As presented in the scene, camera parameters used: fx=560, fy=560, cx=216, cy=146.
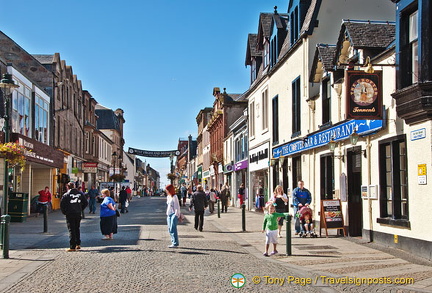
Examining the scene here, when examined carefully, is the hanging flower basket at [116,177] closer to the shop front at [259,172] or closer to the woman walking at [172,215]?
the shop front at [259,172]

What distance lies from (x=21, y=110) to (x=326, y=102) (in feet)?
54.2

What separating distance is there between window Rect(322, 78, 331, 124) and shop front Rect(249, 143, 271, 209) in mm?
10105

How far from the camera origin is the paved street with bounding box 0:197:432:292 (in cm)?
925

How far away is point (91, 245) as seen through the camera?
15547 mm

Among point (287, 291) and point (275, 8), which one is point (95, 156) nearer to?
point (275, 8)

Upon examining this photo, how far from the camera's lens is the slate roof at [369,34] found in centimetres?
1620

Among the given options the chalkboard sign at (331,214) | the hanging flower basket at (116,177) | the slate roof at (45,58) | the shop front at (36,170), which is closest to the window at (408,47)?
the chalkboard sign at (331,214)

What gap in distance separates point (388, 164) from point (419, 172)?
2440 mm

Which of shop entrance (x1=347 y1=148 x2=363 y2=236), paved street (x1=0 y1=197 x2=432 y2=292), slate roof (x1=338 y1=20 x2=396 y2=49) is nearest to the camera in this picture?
paved street (x1=0 y1=197 x2=432 y2=292)

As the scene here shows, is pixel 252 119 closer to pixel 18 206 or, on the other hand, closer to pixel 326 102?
pixel 326 102

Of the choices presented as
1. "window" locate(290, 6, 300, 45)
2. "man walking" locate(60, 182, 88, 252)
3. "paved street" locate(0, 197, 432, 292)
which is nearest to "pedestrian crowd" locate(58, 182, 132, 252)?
"man walking" locate(60, 182, 88, 252)

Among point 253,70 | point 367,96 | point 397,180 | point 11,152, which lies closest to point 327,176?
point 397,180

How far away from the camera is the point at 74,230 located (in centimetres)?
1420

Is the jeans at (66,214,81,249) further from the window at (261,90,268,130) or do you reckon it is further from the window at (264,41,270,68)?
the window at (264,41,270,68)
